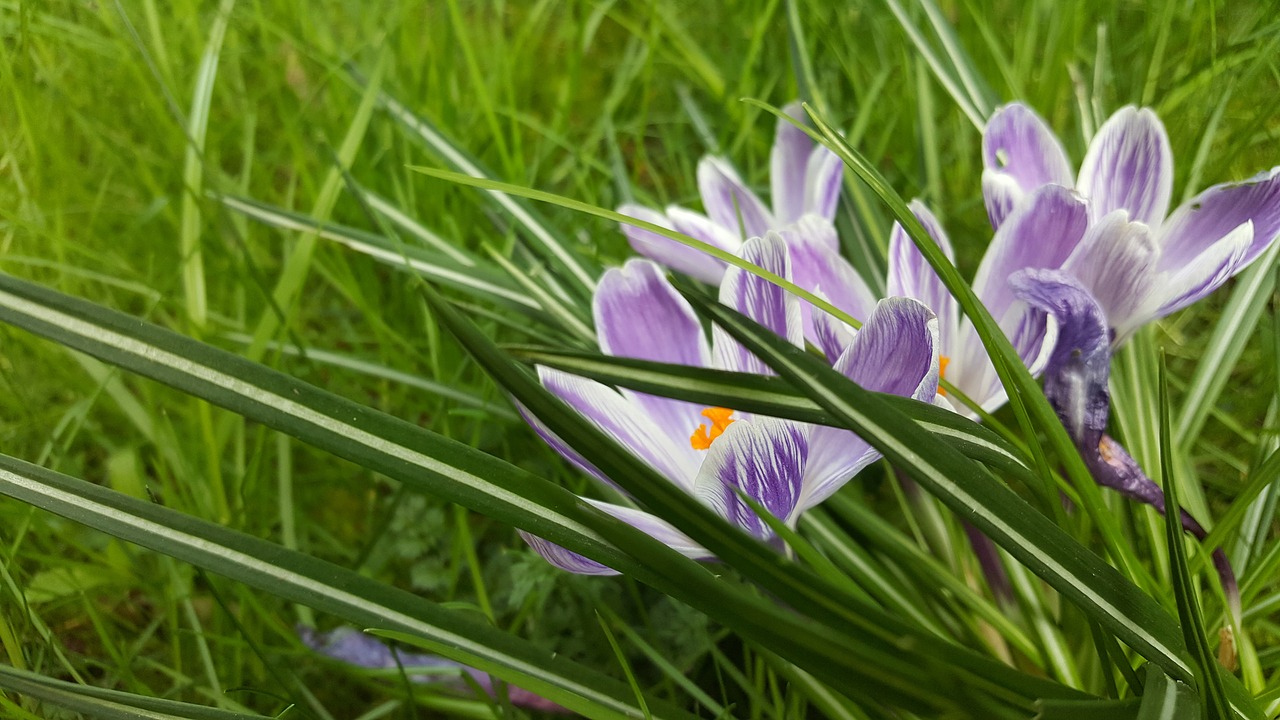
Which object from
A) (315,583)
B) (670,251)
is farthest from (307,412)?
(670,251)

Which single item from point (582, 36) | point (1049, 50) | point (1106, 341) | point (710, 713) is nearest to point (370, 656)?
point (710, 713)

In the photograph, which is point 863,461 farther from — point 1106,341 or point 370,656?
point 370,656

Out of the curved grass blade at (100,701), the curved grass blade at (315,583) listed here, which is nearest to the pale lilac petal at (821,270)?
the curved grass blade at (315,583)

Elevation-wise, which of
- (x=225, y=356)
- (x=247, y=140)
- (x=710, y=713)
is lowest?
(x=710, y=713)

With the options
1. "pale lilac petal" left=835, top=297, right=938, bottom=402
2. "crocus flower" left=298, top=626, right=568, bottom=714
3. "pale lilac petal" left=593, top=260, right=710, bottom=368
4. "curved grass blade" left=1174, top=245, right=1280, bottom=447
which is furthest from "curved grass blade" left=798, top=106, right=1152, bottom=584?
"crocus flower" left=298, top=626, right=568, bottom=714

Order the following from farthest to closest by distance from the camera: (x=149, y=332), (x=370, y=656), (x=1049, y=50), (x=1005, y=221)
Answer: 1. (x=1049, y=50)
2. (x=370, y=656)
3. (x=1005, y=221)
4. (x=149, y=332)

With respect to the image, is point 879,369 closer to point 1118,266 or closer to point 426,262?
point 1118,266

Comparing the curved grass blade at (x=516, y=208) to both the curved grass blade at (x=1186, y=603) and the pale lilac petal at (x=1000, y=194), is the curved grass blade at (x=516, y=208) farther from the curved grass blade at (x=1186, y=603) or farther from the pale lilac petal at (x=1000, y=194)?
the curved grass blade at (x=1186, y=603)

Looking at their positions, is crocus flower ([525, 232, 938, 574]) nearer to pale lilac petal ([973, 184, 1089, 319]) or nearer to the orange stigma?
the orange stigma
